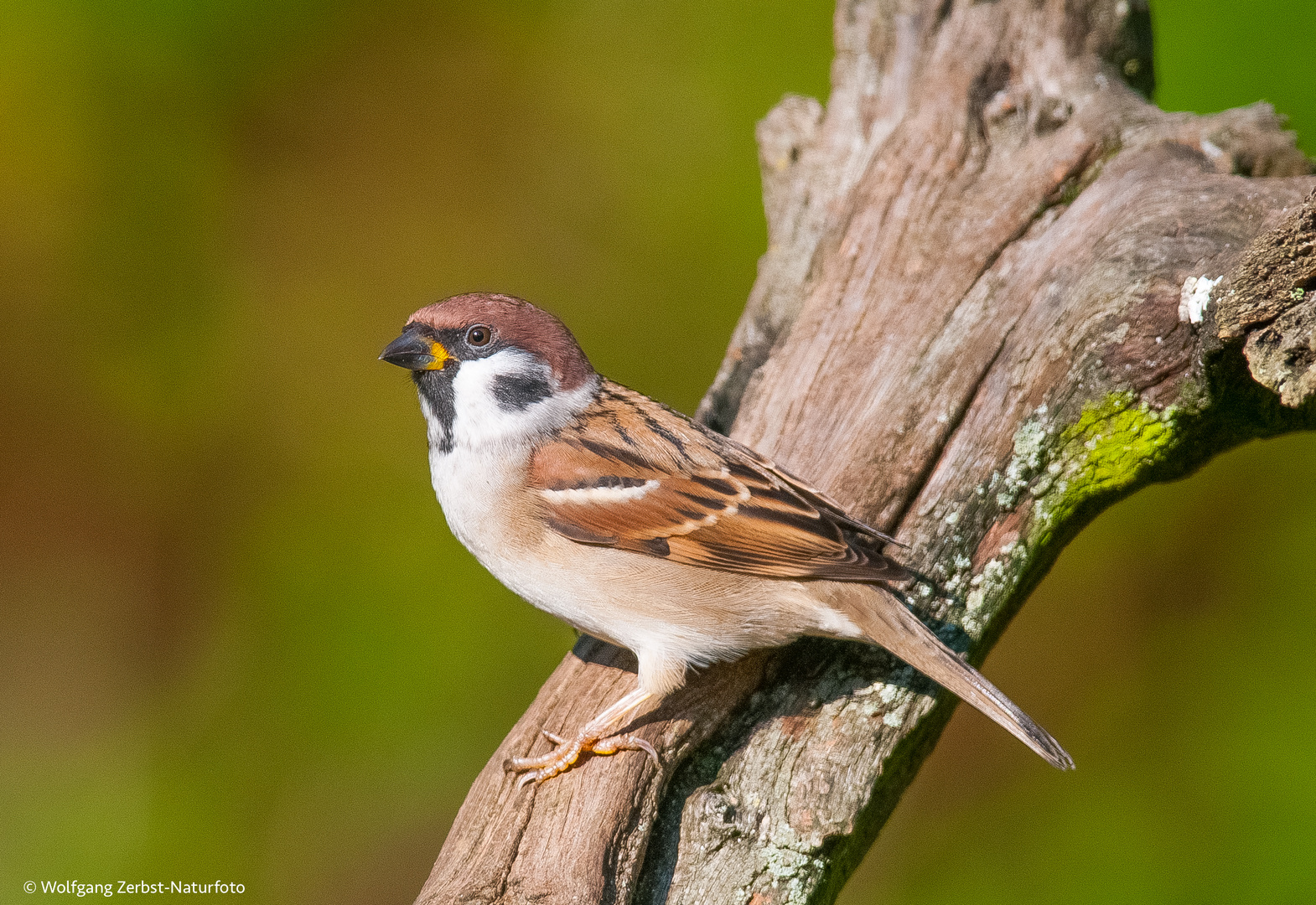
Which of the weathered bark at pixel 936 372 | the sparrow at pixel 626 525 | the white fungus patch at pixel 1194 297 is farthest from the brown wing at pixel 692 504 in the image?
the white fungus patch at pixel 1194 297

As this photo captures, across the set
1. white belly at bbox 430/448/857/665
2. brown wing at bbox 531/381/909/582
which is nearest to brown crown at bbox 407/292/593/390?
brown wing at bbox 531/381/909/582

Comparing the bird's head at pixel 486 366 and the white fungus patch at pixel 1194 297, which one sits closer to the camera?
the white fungus patch at pixel 1194 297

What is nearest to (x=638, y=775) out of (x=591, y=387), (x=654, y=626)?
(x=654, y=626)

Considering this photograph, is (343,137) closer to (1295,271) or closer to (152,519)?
(152,519)

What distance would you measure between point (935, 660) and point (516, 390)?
1.34m

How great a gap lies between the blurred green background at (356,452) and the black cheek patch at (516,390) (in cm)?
152

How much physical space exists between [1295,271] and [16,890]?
428 centimetres

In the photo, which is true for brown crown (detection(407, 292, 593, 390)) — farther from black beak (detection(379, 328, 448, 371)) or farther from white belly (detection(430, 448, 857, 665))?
white belly (detection(430, 448, 857, 665))

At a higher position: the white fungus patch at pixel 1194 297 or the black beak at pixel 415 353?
the white fungus patch at pixel 1194 297

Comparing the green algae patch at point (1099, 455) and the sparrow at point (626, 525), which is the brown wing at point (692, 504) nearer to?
the sparrow at point (626, 525)

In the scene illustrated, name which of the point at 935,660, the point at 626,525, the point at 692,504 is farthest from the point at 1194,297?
the point at 626,525

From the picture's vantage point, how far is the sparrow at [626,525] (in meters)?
2.84

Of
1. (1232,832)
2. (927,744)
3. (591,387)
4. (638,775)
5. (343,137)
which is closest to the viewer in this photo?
(638,775)

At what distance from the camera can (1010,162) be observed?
378 centimetres
